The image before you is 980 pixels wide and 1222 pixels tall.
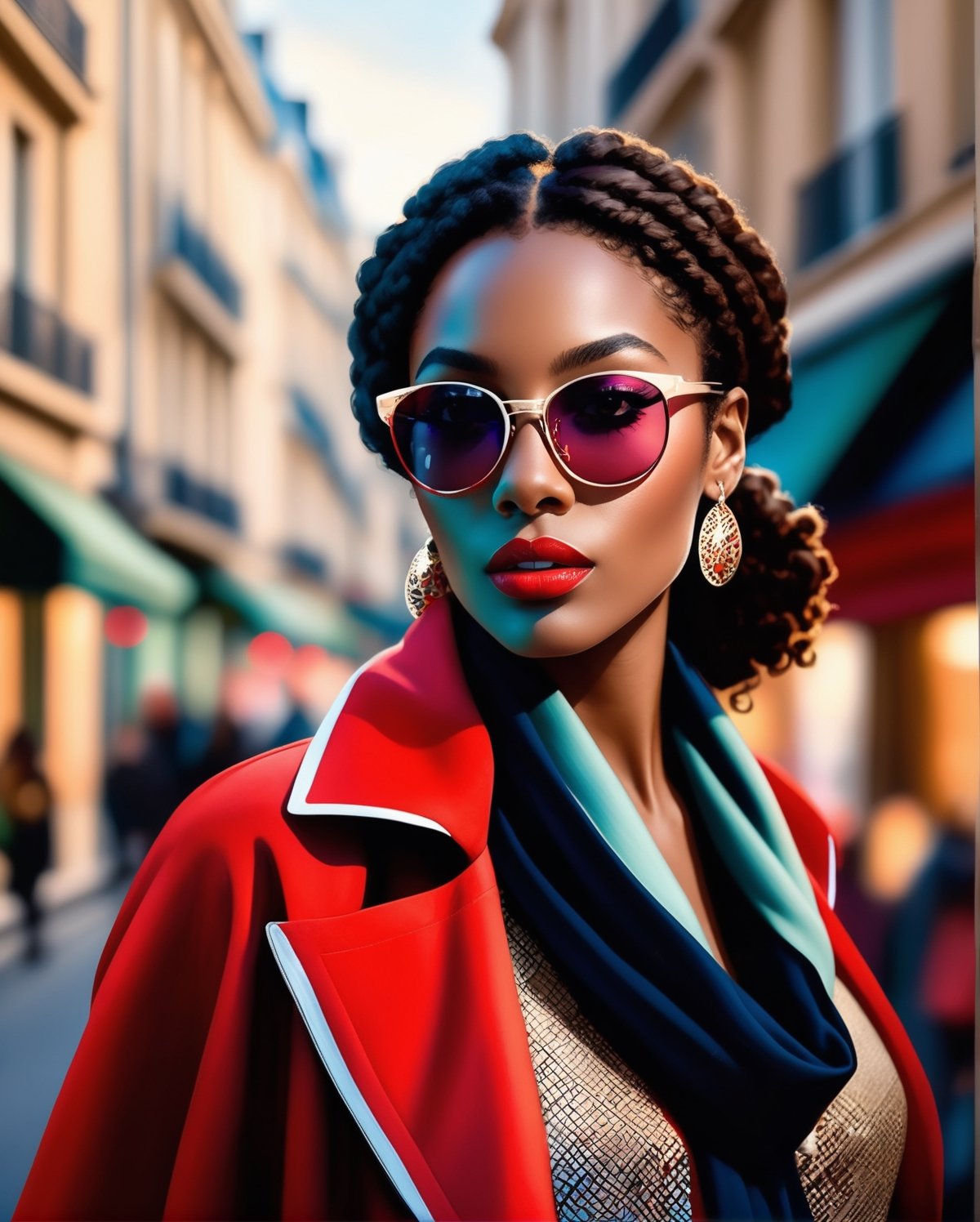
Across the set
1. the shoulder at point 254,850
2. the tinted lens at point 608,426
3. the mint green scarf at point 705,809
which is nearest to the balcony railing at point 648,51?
the tinted lens at point 608,426

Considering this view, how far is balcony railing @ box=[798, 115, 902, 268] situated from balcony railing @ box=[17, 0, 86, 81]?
1.87m

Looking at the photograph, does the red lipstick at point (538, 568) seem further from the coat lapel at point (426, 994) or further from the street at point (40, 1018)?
the street at point (40, 1018)

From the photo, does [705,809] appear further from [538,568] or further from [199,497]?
[199,497]

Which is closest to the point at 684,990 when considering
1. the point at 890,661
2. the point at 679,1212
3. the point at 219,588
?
the point at 679,1212

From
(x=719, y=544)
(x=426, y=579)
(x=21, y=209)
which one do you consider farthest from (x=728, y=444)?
(x=21, y=209)

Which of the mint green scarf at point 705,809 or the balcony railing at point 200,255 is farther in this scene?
the balcony railing at point 200,255

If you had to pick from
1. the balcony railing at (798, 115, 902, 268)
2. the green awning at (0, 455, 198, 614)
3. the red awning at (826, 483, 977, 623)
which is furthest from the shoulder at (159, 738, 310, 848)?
the balcony railing at (798, 115, 902, 268)

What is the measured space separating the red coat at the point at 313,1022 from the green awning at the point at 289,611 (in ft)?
3.48

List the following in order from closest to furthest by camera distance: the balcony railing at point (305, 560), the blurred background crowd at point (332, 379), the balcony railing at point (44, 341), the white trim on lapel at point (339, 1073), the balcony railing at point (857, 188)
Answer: the white trim on lapel at point (339, 1073) → the balcony railing at point (44, 341) → the blurred background crowd at point (332, 379) → the balcony railing at point (305, 560) → the balcony railing at point (857, 188)

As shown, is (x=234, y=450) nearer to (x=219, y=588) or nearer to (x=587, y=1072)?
(x=219, y=588)

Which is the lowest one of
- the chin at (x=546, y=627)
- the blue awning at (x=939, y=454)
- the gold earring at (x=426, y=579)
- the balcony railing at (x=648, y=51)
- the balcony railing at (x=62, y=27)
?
the chin at (x=546, y=627)

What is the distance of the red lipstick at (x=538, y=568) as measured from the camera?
1258 millimetres

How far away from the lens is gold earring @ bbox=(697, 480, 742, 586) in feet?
4.86

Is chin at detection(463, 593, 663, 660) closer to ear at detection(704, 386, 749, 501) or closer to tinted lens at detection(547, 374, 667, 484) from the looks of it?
tinted lens at detection(547, 374, 667, 484)
